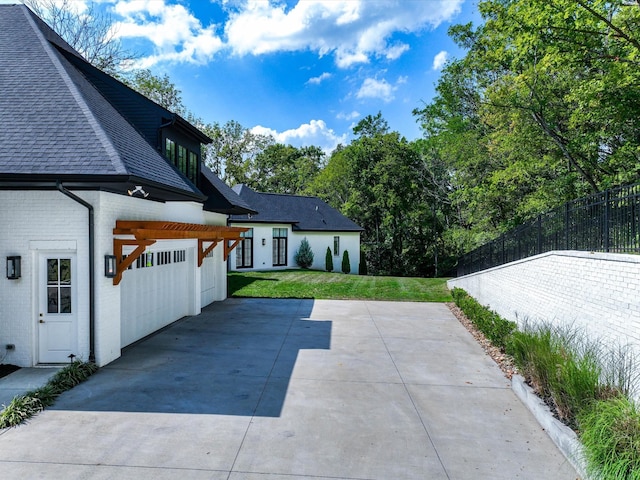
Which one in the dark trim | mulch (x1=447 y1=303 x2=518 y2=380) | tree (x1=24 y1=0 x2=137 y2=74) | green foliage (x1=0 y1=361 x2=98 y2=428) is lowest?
mulch (x1=447 y1=303 x2=518 y2=380)

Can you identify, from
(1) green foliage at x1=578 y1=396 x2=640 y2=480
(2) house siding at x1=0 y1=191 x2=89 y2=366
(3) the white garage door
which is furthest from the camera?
(3) the white garage door

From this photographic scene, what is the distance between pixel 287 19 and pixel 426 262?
2788 centimetres

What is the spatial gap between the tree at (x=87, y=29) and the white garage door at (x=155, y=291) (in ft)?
56.7

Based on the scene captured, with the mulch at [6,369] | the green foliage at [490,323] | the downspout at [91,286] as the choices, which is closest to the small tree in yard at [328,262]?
the green foliage at [490,323]

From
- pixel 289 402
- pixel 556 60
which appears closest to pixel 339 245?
pixel 556 60

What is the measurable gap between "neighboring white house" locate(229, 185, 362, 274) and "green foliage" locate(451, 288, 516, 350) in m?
14.8

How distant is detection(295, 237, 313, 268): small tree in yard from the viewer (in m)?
27.7

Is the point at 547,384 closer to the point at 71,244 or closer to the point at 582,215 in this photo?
the point at 582,215

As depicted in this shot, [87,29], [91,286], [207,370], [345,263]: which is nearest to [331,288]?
[345,263]

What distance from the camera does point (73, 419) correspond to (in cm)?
530

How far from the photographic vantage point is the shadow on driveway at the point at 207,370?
5844 mm

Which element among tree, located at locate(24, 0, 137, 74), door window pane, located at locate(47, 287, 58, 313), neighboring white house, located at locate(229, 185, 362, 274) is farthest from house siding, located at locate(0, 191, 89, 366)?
tree, located at locate(24, 0, 137, 74)

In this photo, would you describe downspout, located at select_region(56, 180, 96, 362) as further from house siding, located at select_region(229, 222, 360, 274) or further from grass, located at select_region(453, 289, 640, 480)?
house siding, located at select_region(229, 222, 360, 274)

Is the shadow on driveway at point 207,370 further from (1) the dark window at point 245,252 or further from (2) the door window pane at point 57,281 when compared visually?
(1) the dark window at point 245,252
